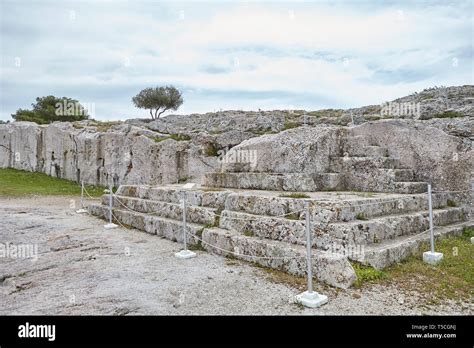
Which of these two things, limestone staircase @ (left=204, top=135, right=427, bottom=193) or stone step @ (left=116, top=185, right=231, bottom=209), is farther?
stone step @ (left=116, top=185, right=231, bottom=209)

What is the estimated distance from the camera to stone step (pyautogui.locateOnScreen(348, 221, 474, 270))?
15.5 ft

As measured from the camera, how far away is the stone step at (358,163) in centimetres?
760

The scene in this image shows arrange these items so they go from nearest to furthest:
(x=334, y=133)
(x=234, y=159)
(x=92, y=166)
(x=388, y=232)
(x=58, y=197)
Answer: (x=388, y=232) < (x=334, y=133) < (x=234, y=159) < (x=58, y=197) < (x=92, y=166)

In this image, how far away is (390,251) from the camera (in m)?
4.99

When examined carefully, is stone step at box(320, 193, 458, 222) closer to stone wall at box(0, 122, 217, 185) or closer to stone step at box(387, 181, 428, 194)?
stone step at box(387, 181, 428, 194)

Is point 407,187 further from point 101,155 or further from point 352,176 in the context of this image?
point 101,155

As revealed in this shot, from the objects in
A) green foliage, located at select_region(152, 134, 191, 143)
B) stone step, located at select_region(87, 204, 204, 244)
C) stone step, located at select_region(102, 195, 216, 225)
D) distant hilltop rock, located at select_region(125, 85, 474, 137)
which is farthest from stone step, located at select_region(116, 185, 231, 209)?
distant hilltop rock, located at select_region(125, 85, 474, 137)

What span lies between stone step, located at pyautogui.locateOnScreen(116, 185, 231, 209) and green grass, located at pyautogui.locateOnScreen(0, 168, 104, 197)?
633 cm

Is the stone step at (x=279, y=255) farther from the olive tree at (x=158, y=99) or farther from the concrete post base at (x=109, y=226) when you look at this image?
the olive tree at (x=158, y=99)

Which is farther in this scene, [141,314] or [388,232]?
[388,232]

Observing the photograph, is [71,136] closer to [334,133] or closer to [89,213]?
[89,213]

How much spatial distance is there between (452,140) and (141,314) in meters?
6.96
